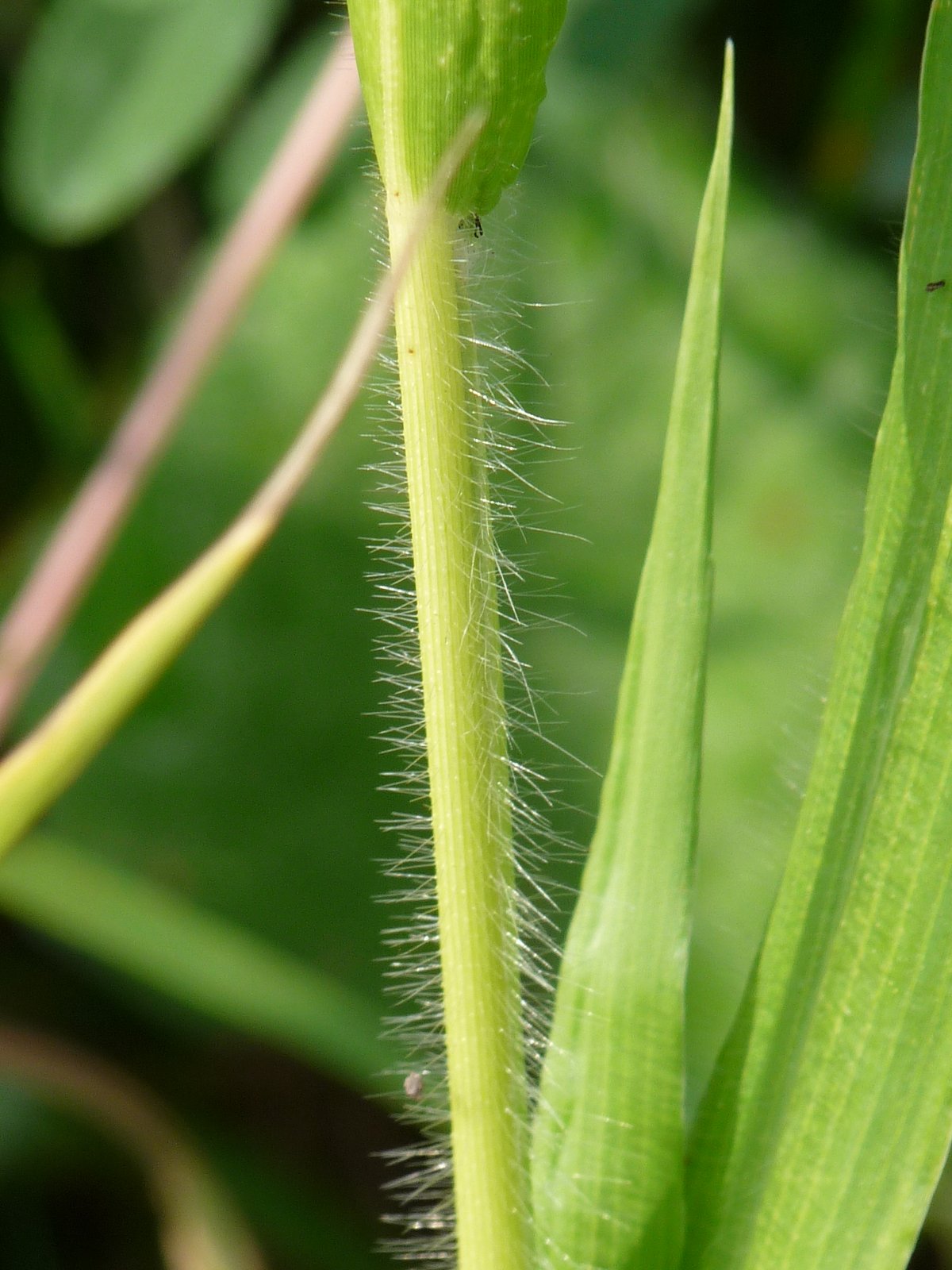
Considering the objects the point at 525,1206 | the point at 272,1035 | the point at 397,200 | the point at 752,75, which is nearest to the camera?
the point at 397,200

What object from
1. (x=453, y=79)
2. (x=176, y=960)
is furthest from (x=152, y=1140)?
(x=453, y=79)

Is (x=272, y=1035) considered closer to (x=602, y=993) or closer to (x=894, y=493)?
(x=602, y=993)

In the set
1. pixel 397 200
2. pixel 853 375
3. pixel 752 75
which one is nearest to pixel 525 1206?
pixel 397 200


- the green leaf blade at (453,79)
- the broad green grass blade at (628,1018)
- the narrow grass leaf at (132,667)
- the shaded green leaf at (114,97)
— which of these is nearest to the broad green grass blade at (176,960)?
the shaded green leaf at (114,97)

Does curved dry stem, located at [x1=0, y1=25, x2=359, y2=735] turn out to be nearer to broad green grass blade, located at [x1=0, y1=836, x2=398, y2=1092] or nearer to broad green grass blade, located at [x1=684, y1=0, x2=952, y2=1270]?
broad green grass blade, located at [x1=684, y1=0, x2=952, y2=1270]

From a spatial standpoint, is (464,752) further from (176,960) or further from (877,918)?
→ (176,960)

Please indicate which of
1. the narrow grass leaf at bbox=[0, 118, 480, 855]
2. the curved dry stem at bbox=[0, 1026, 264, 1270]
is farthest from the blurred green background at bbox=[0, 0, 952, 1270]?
the narrow grass leaf at bbox=[0, 118, 480, 855]

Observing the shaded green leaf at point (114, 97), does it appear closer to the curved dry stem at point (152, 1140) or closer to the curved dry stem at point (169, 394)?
the curved dry stem at point (169, 394)
